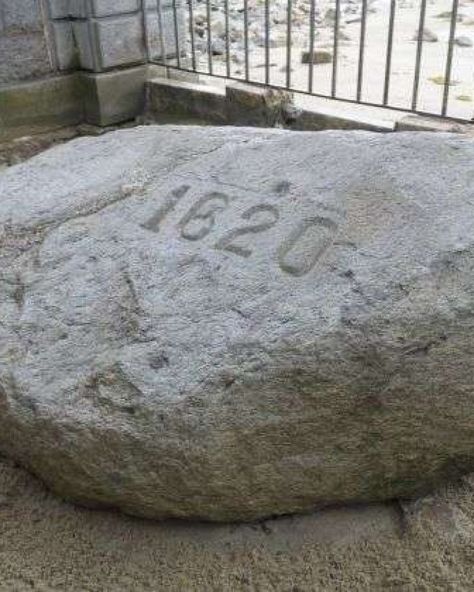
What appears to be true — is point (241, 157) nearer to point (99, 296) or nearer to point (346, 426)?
point (99, 296)

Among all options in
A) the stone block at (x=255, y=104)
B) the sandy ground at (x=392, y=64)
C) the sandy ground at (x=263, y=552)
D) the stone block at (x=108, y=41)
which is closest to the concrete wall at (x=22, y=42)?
the stone block at (x=108, y=41)

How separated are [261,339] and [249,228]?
396mm

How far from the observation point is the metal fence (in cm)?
409

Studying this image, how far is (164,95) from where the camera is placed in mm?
4926

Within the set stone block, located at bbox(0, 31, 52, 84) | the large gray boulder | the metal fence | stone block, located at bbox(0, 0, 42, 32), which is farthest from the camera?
stone block, located at bbox(0, 31, 52, 84)

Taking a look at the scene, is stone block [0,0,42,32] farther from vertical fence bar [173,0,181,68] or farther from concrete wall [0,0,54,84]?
vertical fence bar [173,0,181,68]

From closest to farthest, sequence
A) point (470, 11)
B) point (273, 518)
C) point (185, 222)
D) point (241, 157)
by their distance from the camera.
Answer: point (273, 518), point (185, 222), point (241, 157), point (470, 11)

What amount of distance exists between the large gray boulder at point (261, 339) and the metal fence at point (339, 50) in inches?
74.4

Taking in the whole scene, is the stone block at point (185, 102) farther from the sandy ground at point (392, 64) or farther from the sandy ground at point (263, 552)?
the sandy ground at point (263, 552)

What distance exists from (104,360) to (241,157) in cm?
76

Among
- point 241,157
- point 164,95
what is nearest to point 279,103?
point 164,95

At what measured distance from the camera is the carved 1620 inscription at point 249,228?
1.79 metres

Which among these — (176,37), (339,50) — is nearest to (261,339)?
(176,37)

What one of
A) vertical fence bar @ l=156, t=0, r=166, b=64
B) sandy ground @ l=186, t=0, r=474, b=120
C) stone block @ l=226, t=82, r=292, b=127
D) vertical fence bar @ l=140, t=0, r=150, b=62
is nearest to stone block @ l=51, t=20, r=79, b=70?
vertical fence bar @ l=140, t=0, r=150, b=62
